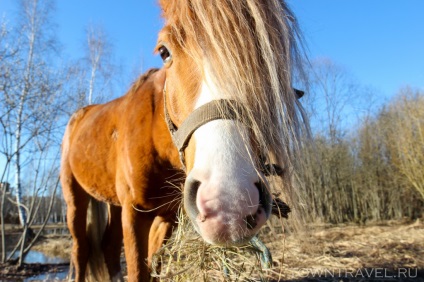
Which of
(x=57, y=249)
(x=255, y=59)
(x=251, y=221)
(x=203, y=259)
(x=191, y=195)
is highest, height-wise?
(x=255, y=59)

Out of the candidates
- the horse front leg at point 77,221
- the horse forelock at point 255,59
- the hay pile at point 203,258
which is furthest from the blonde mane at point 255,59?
the horse front leg at point 77,221

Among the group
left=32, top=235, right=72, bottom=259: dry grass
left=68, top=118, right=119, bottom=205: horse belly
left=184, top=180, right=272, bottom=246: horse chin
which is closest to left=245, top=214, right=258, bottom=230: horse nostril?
left=184, top=180, right=272, bottom=246: horse chin

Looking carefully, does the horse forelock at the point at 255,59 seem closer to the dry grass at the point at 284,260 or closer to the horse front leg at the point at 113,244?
the dry grass at the point at 284,260

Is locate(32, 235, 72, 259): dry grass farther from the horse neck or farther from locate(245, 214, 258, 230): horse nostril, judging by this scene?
locate(245, 214, 258, 230): horse nostril

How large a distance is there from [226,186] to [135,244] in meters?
1.55

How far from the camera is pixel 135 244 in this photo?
2369 mm

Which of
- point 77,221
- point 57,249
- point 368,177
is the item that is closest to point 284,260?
point 77,221

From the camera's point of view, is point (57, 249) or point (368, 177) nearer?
point (57, 249)

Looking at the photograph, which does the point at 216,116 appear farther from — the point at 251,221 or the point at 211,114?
the point at 251,221

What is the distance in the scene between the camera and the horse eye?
173 cm

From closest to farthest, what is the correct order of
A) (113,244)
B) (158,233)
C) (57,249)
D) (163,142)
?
(163,142) < (158,233) < (113,244) < (57,249)

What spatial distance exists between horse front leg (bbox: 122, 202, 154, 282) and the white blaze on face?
55.0 inches

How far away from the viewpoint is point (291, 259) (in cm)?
550

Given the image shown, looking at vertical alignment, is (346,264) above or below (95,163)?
below
